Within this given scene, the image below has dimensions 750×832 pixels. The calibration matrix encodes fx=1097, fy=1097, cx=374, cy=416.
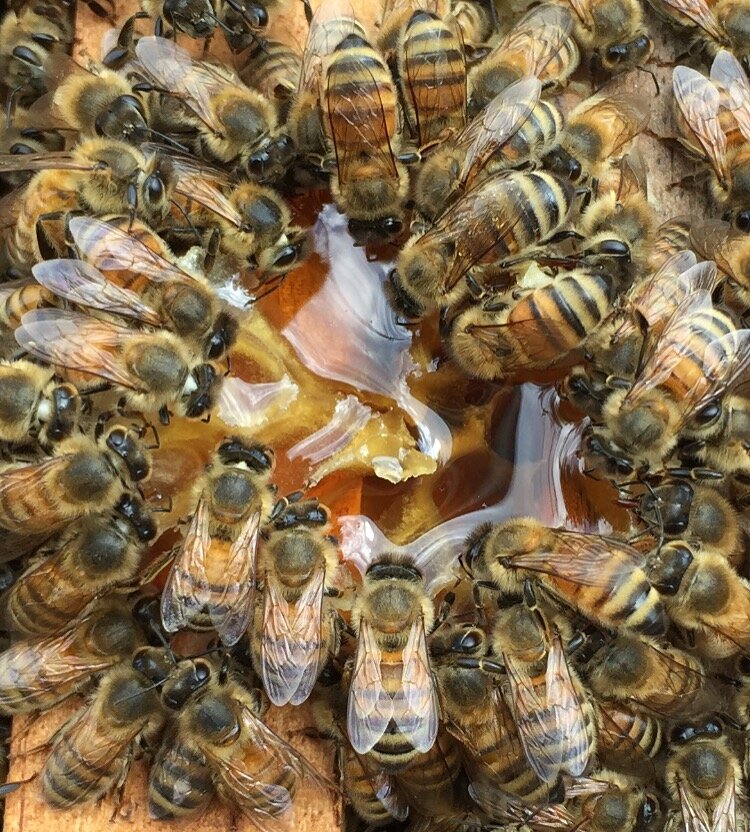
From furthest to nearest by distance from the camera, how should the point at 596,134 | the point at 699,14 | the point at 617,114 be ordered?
the point at 699,14
the point at 617,114
the point at 596,134

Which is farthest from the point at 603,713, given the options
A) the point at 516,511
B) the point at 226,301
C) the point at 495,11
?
the point at 495,11

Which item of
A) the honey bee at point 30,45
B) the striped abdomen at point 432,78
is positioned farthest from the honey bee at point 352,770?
the honey bee at point 30,45

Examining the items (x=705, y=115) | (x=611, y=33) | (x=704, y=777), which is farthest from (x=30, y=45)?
(x=704, y=777)

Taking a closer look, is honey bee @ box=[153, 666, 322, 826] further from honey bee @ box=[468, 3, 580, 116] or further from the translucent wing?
honey bee @ box=[468, 3, 580, 116]

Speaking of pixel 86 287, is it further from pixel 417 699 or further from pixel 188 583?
pixel 417 699

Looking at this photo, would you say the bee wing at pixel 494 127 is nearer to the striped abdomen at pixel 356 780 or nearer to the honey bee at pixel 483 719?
the honey bee at pixel 483 719

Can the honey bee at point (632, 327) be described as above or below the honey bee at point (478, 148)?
below

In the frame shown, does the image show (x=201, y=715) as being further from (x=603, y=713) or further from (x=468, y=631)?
(x=603, y=713)
